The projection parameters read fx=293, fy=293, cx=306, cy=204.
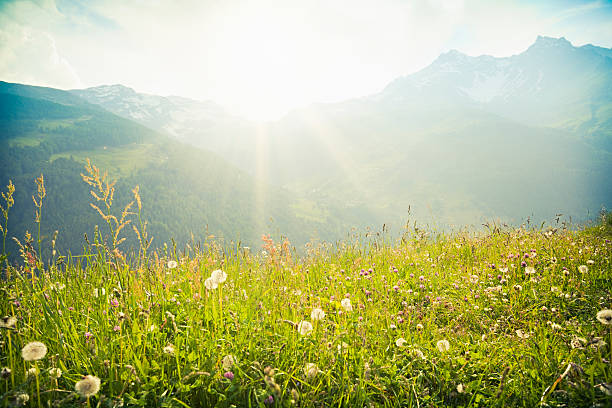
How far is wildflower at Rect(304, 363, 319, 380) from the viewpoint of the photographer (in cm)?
257

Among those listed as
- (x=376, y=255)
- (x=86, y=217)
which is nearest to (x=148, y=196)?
(x=86, y=217)

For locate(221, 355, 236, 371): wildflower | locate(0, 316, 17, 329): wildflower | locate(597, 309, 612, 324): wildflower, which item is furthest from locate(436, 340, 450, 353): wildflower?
locate(0, 316, 17, 329): wildflower

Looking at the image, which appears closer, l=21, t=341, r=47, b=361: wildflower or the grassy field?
l=21, t=341, r=47, b=361: wildflower

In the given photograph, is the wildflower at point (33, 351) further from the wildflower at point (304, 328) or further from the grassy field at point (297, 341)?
the wildflower at point (304, 328)

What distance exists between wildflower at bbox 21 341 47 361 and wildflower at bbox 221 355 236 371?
1.31 meters

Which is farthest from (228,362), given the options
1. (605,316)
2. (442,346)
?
(605,316)

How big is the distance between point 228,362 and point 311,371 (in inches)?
29.6

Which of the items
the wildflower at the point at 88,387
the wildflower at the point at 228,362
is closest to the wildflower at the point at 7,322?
the wildflower at the point at 88,387

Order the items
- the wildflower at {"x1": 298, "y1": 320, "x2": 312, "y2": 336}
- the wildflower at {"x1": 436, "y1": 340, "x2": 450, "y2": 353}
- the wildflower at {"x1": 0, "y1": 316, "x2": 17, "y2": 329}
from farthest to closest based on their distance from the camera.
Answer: the wildflower at {"x1": 436, "y1": 340, "x2": 450, "y2": 353}, the wildflower at {"x1": 298, "y1": 320, "x2": 312, "y2": 336}, the wildflower at {"x1": 0, "y1": 316, "x2": 17, "y2": 329}

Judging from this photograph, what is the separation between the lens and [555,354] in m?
3.05

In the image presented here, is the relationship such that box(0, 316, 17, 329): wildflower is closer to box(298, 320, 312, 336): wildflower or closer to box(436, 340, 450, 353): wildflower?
box(298, 320, 312, 336): wildflower

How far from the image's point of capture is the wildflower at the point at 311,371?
2568 mm

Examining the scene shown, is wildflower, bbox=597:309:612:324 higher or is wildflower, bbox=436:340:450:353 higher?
wildflower, bbox=597:309:612:324

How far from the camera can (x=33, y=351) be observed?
2193mm
